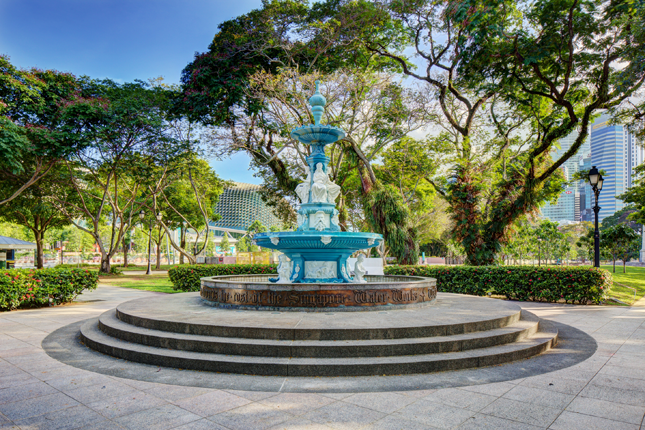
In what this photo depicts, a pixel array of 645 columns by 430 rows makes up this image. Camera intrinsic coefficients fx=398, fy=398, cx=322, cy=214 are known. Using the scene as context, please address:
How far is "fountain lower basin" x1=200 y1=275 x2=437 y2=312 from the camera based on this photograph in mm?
7637

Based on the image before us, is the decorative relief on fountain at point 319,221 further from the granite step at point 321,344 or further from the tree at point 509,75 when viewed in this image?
the tree at point 509,75

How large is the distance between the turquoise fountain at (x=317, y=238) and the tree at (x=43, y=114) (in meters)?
12.7

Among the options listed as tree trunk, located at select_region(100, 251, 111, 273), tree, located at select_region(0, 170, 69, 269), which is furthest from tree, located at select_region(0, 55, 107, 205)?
tree trunk, located at select_region(100, 251, 111, 273)

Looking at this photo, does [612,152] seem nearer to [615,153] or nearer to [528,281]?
[615,153]

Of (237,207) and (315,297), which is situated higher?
(237,207)

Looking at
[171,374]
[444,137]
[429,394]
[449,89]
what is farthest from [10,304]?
[444,137]

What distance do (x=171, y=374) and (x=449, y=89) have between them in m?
18.3

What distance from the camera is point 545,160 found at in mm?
17109

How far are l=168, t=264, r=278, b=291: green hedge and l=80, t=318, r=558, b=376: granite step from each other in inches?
390

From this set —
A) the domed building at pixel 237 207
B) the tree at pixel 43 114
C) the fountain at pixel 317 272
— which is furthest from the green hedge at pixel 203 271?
the domed building at pixel 237 207

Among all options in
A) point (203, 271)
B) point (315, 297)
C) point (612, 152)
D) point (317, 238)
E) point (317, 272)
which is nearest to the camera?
point (315, 297)

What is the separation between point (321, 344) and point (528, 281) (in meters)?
10.7

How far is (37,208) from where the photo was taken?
2753 centimetres

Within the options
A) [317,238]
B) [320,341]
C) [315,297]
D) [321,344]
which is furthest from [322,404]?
[317,238]
